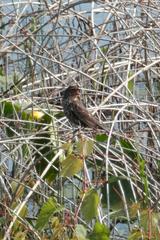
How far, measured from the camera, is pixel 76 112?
381 centimetres

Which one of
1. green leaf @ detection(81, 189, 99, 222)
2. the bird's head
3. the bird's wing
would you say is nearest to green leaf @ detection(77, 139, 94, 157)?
green leaf @ detection(81, 189, 99, 222)

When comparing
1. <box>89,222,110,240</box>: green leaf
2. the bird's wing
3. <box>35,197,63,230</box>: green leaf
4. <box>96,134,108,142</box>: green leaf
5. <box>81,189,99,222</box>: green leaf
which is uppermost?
the bird's wing

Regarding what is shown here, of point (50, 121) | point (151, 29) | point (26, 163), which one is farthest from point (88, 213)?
point (151, 29)

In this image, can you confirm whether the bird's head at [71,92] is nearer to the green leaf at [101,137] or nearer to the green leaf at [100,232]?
the green leaf at [101,137]

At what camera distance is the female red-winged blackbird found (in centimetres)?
369

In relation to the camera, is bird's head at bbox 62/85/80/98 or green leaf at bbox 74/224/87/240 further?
bird's head at bbox 62/85/80/98

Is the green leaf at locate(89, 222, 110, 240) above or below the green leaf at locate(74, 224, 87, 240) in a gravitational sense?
below

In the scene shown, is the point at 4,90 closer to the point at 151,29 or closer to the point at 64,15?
the point at 64,15

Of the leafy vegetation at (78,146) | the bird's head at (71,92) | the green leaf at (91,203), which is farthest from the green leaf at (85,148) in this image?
the bird's head at (71,92)

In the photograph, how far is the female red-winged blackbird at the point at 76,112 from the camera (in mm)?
3688

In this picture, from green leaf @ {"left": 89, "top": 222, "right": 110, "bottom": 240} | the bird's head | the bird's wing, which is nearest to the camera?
green leaf @ {"left": 89, "top": 222, "right": 110, "bottom": 240}

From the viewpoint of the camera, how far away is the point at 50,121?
431cm

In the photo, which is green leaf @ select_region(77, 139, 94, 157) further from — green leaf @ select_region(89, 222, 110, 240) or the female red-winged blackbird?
the female red-winged blackbird

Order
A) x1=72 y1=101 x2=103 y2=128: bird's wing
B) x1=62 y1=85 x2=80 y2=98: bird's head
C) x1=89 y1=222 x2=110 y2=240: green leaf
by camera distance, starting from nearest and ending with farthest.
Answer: x1=89 y1=222 x2=110 y2=240: green leaf → x1=72 y1=101 x2=103 y2=128: bird's wing → x1=62 y1=85 x2=80 y2=98: bird's head
